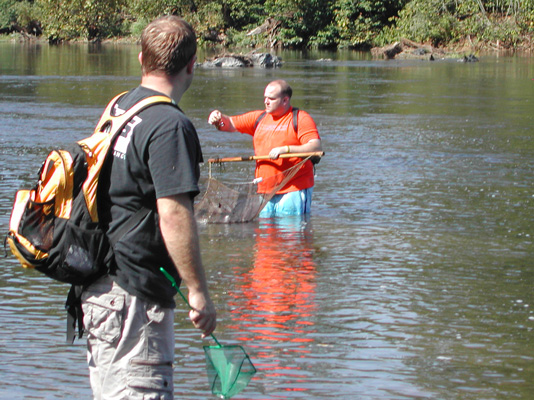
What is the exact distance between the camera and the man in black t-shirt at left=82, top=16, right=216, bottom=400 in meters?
3.15

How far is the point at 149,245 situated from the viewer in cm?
327

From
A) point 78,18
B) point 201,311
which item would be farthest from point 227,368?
point 78,18

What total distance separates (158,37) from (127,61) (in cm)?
3934

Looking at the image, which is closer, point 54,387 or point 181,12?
point 54,387

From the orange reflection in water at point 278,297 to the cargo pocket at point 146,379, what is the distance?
1663mm

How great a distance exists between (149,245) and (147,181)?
0.24 m

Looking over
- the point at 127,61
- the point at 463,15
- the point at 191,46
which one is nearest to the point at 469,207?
the point at 191,46

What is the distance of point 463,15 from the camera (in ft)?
167

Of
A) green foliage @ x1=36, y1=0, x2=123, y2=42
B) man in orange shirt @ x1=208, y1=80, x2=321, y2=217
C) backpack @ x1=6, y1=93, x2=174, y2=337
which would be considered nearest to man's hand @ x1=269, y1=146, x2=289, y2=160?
man in orange shirt @ x1=208, y1=80, x2=321, y2=217

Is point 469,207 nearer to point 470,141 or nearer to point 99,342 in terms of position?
point 470,141

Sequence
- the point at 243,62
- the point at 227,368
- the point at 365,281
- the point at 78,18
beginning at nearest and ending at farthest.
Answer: the point at 227,368, the point at 365,281, the point at 243,62, the point at 78,18

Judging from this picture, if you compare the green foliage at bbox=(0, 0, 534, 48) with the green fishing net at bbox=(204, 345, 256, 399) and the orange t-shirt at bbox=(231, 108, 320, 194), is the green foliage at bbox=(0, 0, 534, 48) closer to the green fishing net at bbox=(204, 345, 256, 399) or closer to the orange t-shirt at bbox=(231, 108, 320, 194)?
the orange t-shirt at bbox=(231, 108, 320, 194)

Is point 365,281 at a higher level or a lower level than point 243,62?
lower

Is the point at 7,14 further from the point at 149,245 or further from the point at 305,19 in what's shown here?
the point at 149,245
